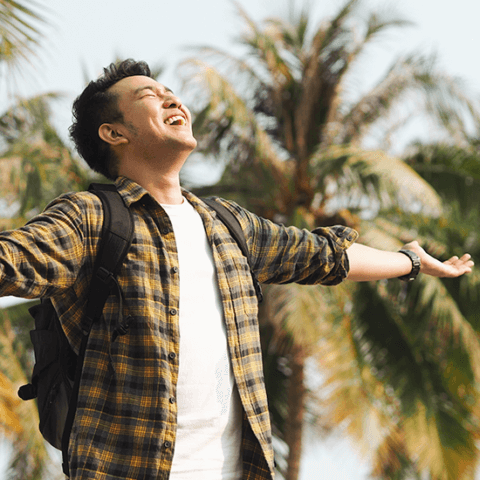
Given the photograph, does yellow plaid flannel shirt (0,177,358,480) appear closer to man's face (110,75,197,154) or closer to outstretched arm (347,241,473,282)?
man's face (110,75,197,154)

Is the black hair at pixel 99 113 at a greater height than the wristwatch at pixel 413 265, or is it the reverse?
the black hair at pixel 99 113

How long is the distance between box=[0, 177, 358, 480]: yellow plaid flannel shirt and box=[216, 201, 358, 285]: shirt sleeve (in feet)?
0.69

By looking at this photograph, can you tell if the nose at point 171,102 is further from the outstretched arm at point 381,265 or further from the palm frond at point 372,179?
the palm frond at point 372,179

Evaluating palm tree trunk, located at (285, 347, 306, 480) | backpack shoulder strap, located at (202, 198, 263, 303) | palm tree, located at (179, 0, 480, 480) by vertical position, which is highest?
backpack shoulder strap, located at (202, 198, 263, 303)

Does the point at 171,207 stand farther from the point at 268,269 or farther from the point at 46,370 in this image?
the point at 46,370

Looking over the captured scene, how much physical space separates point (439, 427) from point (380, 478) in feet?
4.81

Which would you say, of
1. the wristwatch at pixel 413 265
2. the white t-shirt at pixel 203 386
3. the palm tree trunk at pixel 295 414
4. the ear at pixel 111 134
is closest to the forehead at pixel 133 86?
the ear at pixel 111 134

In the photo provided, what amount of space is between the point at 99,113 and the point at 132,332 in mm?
842

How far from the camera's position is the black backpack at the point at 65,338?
1613 mm

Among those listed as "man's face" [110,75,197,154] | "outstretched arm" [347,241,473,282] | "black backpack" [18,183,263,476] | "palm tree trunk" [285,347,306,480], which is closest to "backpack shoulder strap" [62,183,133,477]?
"black backpack" [18,183,263,476]

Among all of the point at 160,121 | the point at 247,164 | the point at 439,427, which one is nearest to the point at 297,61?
the point at 247,164

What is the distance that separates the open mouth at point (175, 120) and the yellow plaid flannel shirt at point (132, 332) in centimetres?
28

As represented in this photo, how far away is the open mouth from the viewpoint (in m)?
2.03

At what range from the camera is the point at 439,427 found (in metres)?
7.50
